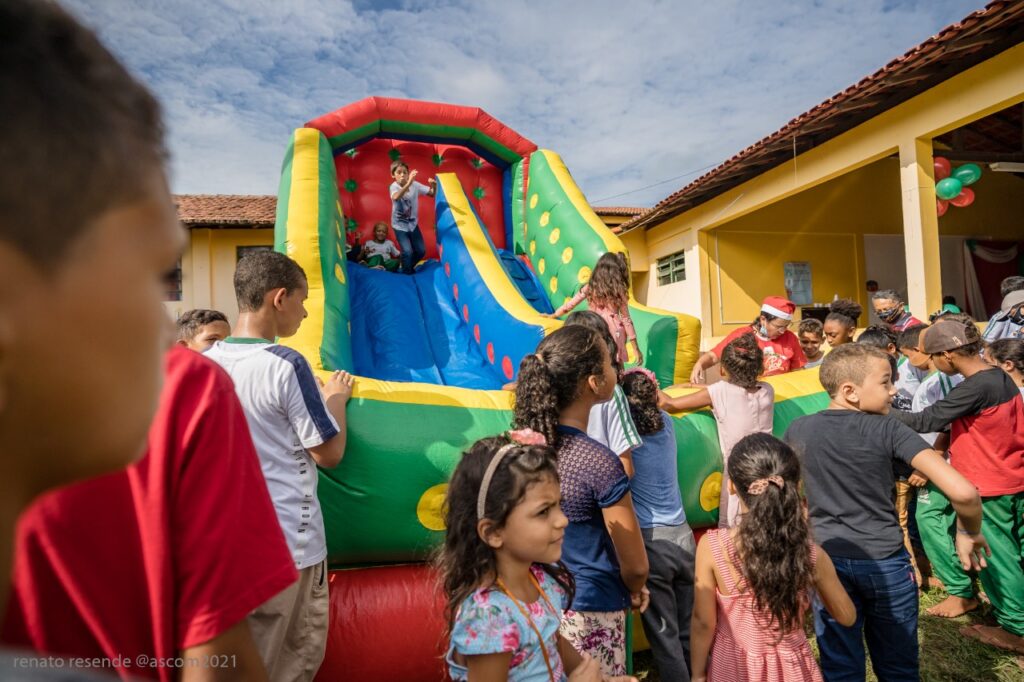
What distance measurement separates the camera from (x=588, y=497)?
67.6 inches

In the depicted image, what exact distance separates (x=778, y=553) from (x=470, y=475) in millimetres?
972

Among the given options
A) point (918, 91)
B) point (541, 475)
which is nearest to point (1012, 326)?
point (918, 91)

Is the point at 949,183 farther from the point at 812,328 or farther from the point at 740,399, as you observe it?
the point at 740,399

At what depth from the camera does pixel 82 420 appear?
353 millimetres

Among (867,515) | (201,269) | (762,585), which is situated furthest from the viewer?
(201,269)

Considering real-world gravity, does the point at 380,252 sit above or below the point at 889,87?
below

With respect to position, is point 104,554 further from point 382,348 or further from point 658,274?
point 658,274

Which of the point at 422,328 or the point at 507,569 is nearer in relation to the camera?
the point at 507,569

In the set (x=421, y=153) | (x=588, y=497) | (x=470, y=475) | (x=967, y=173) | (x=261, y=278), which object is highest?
(x=421, y=153)

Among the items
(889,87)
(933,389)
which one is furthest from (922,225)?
(933,389)

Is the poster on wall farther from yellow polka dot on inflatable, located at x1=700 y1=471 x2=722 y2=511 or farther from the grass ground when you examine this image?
yellow polka dot on inflatable, located at x1=700 y1=471 x2=722 y2=511

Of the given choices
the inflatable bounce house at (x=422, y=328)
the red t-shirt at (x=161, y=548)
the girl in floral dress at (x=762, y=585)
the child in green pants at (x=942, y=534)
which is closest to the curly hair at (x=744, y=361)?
the inflatable bounce house at (x=422, y=328)

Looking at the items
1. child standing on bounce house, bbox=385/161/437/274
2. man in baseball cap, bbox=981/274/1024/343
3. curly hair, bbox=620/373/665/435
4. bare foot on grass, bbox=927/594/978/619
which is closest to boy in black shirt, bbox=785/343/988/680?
curly hair, bbox=620/373/665/435

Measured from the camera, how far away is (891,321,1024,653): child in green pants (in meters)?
2.74
